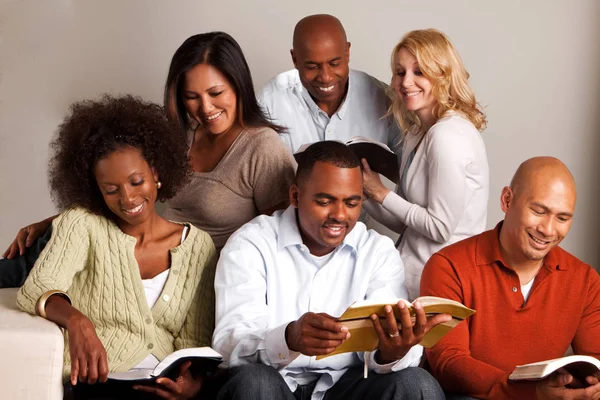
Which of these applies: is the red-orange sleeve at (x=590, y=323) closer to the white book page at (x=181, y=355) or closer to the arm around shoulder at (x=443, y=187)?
the arm around shoulder at (x=443, y=187)

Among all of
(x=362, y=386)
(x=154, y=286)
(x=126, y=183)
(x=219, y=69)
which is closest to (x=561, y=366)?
(x=362, y=386)

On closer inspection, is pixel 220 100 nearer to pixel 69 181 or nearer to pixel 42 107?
pixel 69 181

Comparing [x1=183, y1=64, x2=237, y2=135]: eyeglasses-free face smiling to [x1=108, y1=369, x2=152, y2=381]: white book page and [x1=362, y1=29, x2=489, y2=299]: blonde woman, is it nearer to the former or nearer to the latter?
[x1=362, y1=29, x2=489, y2=299]: blonde woman

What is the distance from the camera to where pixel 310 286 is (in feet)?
9.23

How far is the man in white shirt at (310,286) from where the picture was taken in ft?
8.38

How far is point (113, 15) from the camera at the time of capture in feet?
13.8

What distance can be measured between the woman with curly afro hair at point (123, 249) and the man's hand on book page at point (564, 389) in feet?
3.23

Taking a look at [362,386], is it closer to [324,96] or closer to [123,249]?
[123,249]

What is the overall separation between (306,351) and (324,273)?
45 centimetres

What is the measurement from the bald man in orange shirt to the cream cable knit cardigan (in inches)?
29.0

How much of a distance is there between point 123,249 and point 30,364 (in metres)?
0.48

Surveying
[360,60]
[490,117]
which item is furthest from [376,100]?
[490,117]

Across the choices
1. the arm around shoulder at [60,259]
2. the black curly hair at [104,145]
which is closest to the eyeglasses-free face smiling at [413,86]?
the black curly hair at [104,145]

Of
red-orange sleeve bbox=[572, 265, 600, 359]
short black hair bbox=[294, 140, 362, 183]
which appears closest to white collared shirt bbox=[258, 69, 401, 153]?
short black hair bbox=[294, 140, 362, 183]
